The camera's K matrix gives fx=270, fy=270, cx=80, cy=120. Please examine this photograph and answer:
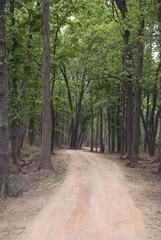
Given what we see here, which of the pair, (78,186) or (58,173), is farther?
(58,173)

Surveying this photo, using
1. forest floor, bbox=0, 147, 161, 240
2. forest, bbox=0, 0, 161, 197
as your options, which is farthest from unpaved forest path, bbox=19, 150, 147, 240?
forest, bbox=0, 0, 161, 197

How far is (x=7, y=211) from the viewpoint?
795 centimetres

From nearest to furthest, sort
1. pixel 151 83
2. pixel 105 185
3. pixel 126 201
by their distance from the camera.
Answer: pixel 126 201 → pixel 105 185 → pixel 151 83

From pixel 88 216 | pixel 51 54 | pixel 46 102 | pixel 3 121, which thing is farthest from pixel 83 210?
pixel 51 54

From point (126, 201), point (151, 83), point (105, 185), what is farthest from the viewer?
point (151, 83)

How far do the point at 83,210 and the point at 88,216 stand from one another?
20.1 inches

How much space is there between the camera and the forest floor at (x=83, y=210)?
6.01 metres

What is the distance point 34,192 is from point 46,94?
5840mm

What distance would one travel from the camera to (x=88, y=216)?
7.02m

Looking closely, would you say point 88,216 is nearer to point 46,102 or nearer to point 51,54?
point 46,102

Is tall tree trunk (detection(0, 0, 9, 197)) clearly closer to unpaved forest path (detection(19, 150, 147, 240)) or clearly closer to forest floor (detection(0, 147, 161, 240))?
forest floor (detection(0, 147, 161, 240))

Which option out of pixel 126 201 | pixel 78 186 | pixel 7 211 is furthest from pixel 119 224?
pixel 78 186

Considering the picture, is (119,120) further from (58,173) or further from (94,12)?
(58,173)

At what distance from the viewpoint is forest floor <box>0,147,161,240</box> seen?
6008mm
